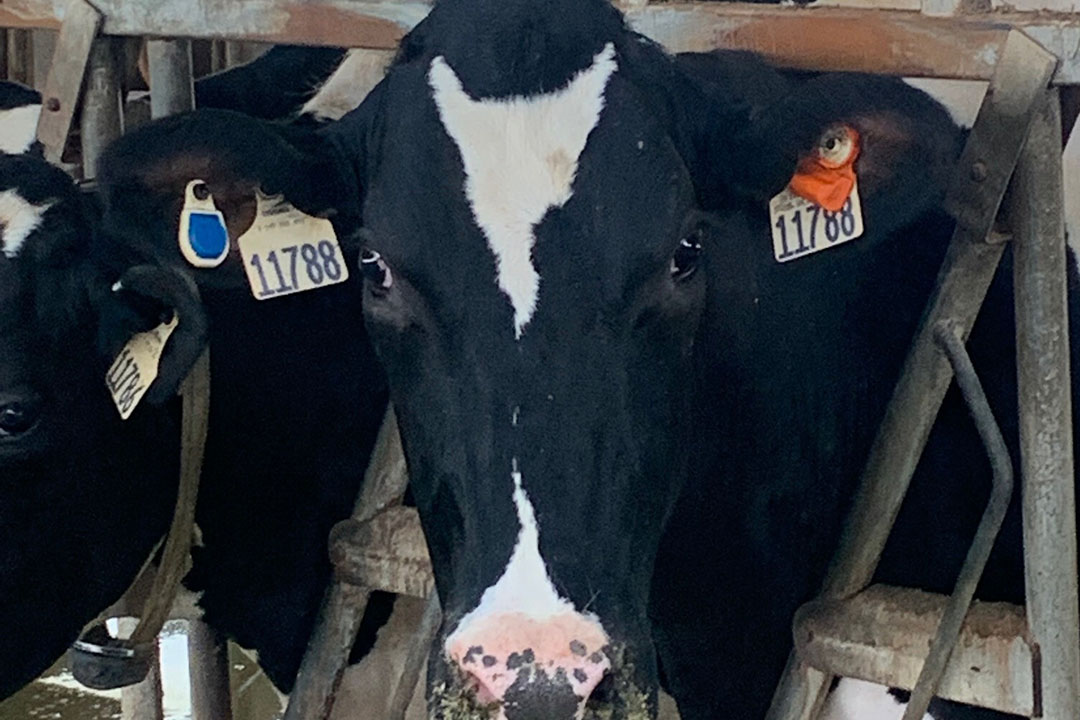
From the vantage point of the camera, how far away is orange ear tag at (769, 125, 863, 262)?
6.38 ft

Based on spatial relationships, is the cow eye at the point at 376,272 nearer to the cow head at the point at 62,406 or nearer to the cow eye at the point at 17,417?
the cow head at the point at 62,406

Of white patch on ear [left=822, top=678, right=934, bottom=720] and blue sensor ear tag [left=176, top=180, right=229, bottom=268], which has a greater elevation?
blue sensor ear tag [left=176, top=180, right=229, bottom=268]

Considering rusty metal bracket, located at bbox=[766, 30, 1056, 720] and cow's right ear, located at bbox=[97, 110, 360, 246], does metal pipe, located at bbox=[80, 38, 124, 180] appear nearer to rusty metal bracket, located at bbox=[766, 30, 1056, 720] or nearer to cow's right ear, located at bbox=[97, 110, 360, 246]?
cow's right ear, located at bbox=[97, 110, 360, 246]

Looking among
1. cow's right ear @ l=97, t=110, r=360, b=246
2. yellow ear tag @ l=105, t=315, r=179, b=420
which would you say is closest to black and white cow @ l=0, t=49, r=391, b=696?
yellow ear tag @ l=105, t=315, r=179, b=420

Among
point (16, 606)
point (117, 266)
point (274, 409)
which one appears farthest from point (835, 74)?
point (16, 606)

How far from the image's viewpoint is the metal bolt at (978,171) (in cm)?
181

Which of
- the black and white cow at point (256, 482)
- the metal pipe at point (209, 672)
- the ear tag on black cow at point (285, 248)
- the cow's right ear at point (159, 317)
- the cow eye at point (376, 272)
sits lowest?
the metal pipe at point (209, 672)

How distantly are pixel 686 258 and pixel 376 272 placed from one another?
352 millimetres

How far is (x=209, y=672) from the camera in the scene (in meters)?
3.34

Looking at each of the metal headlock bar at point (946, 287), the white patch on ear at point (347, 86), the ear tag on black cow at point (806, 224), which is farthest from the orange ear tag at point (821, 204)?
the white patch on ear at point (347, 86)

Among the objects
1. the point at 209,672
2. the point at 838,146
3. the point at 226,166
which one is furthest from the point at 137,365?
the point at 209,672

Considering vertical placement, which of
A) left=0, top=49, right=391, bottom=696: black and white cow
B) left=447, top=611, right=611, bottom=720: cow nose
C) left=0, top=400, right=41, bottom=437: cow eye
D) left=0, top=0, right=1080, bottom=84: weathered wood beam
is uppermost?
left=0, top=0, right=1080, bottom=84: weathered wood beam

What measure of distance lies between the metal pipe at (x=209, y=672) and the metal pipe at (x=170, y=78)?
118cm

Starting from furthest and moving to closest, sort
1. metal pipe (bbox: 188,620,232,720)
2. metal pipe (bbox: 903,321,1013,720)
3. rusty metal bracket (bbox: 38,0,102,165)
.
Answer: metal pipe (bbox: 188,620,232,720)
rusty metal bracket (bbox: 38,0,102,165)
metal pipe (bbox: 903,321,1013,720)
